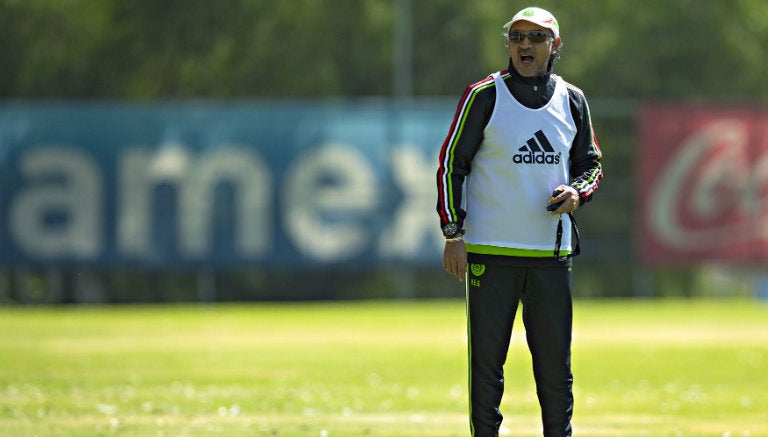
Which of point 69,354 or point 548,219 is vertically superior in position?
point 548,219

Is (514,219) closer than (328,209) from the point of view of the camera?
Yes

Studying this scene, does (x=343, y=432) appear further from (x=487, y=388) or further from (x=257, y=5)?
(x=257, y=5)

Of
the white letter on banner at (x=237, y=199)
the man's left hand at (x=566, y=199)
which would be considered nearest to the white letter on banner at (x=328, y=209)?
the white letter on banner at (x=237, y=199)

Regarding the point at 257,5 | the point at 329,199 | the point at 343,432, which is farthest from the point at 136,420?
the point at 257,5

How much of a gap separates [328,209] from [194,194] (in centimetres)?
215

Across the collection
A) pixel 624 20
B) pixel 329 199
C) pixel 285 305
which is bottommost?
pixel 285 305

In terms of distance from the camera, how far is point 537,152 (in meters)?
8.38

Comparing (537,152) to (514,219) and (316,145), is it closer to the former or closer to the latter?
(514,219)

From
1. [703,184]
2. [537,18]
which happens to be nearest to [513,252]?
[537,18]

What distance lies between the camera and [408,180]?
1128 inches

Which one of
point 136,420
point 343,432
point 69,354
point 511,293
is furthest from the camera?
point 69,354

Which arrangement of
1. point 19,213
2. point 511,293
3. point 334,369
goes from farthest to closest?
point 19,213 < point 334,369 < point 511,293

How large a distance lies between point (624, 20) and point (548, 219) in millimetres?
25116

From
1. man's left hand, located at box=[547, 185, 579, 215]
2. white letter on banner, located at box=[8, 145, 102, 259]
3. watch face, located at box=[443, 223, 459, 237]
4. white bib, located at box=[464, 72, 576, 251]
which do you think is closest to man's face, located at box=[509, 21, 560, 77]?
white bib, located at box=[464, 72, 576, 251]
